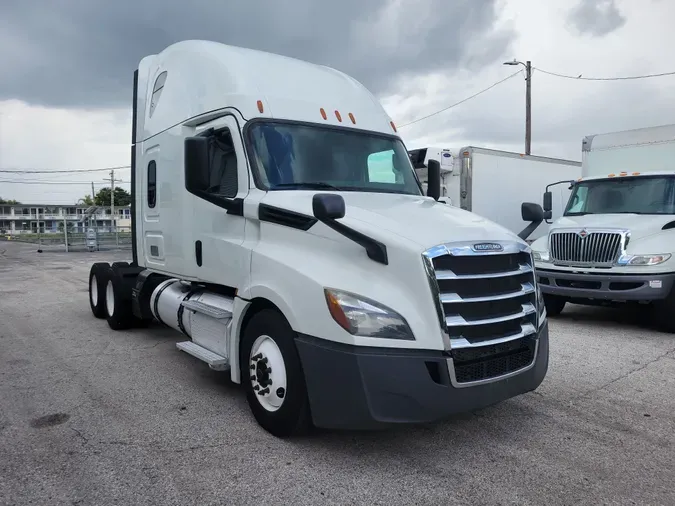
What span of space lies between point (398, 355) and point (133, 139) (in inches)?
222

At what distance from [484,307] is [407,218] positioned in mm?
833

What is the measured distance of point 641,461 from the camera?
3787mm

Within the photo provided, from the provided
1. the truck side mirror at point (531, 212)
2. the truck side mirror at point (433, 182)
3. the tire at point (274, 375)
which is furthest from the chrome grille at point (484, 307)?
the truck side mirror at point (531, 212)

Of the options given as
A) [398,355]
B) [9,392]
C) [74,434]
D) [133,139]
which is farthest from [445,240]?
[133,139]

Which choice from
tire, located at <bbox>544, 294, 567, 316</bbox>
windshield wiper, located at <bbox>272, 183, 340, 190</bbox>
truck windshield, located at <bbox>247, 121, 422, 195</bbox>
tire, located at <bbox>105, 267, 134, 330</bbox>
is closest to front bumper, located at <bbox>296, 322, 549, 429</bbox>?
windshield wiper, located at <bbox>272, 183, 340, 190</bbox>

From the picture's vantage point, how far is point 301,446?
3.98m

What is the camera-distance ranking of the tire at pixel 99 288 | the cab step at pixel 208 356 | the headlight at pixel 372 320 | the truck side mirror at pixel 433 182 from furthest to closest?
the tire at pixel 99 288 < the truck side mirror at pixel 433 182 < the cab step at pixel 208 356 < the headlight at pixel 372 320

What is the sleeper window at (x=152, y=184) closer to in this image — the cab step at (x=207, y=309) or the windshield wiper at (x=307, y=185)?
the cab step at (x=207, y=309)

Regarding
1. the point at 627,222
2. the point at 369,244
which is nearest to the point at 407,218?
the point at 369,244

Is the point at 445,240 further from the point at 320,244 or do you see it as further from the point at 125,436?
the point at 125,436

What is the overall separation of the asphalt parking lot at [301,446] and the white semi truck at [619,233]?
1.90 metres

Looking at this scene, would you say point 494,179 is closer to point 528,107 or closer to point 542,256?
point 542,256

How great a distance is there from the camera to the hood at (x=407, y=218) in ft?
12.4

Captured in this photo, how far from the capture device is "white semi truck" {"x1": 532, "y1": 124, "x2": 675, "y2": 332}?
7957 millimetres
